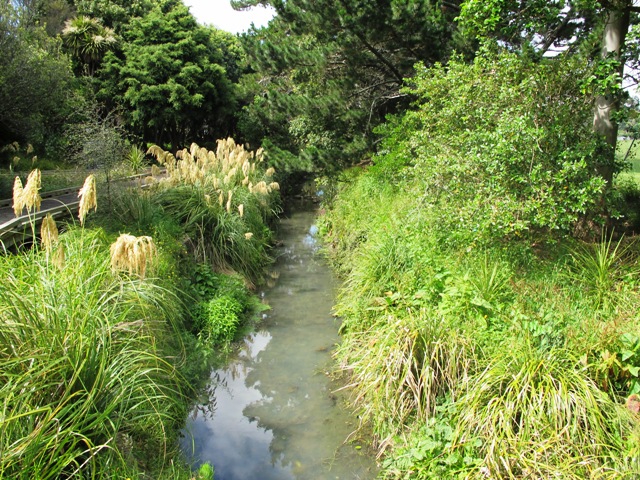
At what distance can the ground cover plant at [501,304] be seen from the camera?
398 cm

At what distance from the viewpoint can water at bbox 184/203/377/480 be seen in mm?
5070

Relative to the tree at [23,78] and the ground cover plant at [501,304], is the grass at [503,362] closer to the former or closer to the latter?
the ground cover plant at [501,304]

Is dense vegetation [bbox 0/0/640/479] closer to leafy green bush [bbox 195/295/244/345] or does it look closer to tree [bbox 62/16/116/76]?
leafy green bush [bbox 195/295/244/345]

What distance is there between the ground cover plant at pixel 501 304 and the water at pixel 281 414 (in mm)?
406

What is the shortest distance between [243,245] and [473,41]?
7644mm

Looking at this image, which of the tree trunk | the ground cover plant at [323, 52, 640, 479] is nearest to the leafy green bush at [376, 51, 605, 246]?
the ground cover plant at [323, 52, 640, 479]

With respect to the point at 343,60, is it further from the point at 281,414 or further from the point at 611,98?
the point at 281,414

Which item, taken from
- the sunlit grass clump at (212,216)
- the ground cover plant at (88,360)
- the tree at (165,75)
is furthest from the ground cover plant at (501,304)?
the tree at (165,75)

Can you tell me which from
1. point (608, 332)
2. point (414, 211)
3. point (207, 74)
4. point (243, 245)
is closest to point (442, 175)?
point (414, 211)

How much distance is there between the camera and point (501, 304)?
539 centimetres

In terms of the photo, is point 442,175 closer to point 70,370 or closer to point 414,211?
point 414,211

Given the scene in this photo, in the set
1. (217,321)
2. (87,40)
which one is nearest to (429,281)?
(217,321)

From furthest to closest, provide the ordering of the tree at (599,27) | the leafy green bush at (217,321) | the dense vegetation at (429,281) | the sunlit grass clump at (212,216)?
the sunlit grass clump at (212,216) → the leafy green bush at (217,321) → the tree at (599,27) → the dense vegetation at (429,281)

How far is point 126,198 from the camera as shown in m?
8.77
